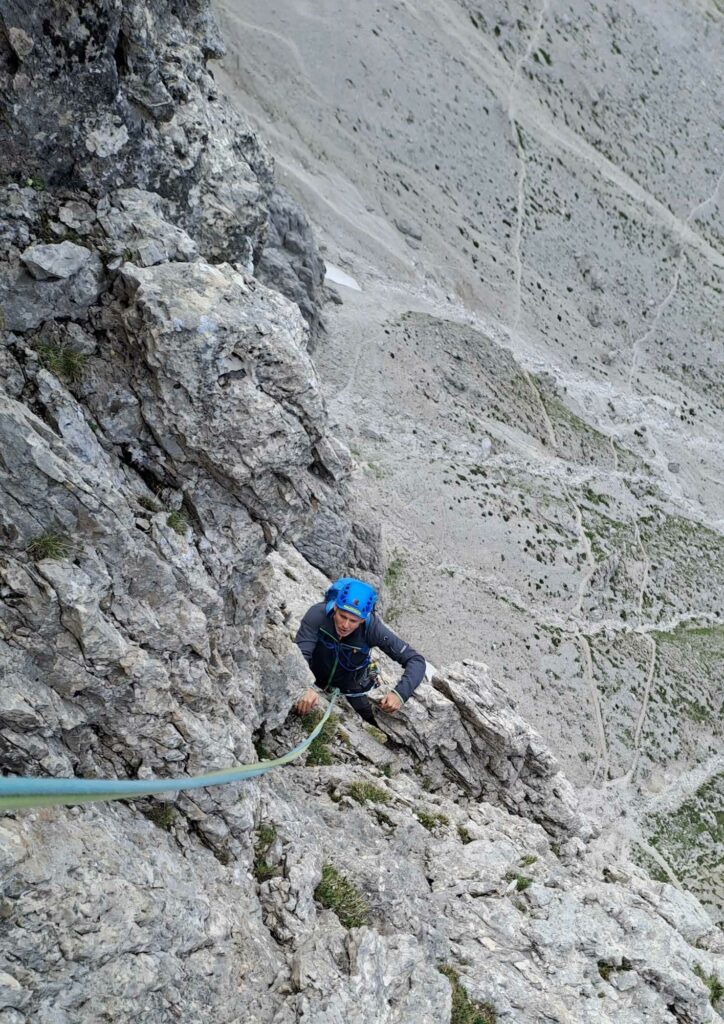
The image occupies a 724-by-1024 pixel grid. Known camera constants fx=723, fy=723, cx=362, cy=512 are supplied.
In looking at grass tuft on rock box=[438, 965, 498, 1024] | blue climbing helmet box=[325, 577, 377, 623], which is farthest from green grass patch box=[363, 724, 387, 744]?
grass tuft on rock box=[438, 965, 498, 1024]

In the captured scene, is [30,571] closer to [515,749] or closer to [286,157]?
[515,749]

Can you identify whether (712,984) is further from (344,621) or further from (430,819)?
(344,621)

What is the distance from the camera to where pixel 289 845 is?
37.9ft

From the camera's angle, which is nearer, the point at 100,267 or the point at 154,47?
the point at 100,267

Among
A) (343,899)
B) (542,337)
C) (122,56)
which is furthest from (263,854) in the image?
(542,337)

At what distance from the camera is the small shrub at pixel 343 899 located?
11.3 meters

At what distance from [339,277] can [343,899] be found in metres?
57.6

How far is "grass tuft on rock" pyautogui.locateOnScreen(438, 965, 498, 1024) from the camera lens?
10750mm

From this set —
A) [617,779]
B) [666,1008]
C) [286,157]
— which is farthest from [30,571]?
[286,157]

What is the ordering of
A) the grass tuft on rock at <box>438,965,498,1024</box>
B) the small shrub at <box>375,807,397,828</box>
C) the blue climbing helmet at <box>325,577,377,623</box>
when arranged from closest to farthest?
the grass tuft on rock at <box>438,965,498,1024</box> < the blue climbing helmet at <box>325,577,377,623</box> < the small shrub at <box>375,807,397,828</box>

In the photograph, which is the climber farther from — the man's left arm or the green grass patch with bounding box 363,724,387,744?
the green grass patch with bounding box 363,724,387,744

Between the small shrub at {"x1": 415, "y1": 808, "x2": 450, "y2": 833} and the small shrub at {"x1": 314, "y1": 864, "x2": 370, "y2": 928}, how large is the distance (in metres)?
4.05

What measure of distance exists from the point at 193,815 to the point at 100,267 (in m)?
8.21

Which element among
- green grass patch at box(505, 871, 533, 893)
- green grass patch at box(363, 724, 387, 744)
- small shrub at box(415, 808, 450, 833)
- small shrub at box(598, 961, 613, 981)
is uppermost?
small shrub at box(598, 961, 613, 981)
